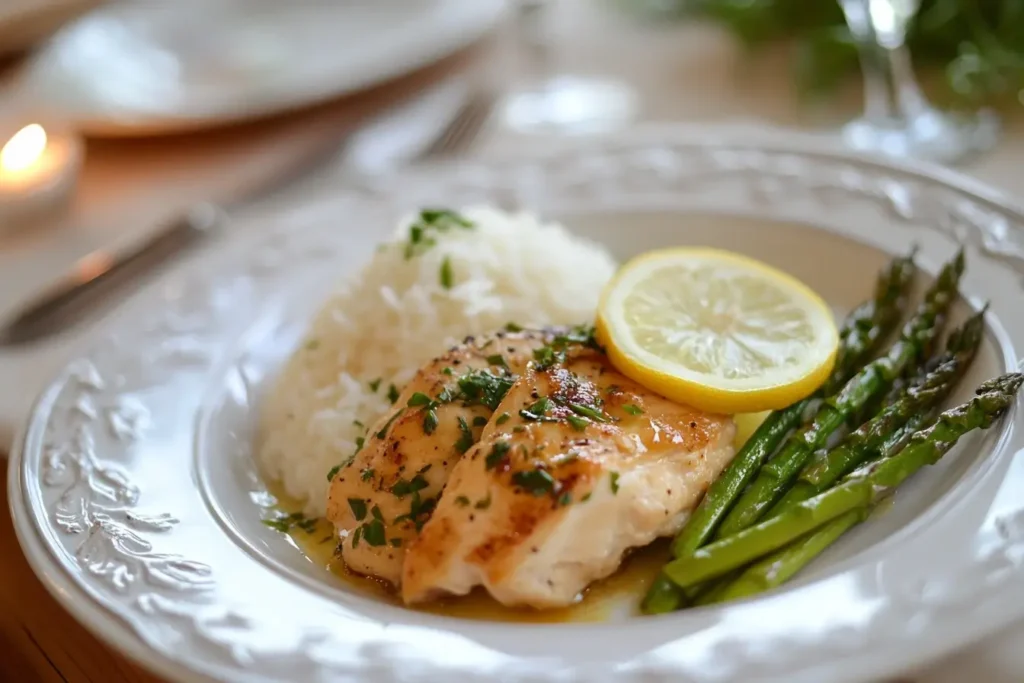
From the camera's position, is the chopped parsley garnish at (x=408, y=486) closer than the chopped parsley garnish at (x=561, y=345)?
Yes

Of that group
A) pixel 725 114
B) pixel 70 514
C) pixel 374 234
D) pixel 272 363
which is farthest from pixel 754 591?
pixel 725 114

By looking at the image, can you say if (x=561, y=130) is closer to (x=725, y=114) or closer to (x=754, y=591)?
(x=725, y=114)

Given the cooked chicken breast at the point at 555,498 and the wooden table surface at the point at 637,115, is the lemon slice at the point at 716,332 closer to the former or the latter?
the cooked chicken breast at the point at 555,498

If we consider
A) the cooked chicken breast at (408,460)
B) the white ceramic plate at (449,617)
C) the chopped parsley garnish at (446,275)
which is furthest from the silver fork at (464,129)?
the cooked chicken breast at (408,460)

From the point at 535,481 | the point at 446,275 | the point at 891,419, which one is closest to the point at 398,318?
the point at 446,275

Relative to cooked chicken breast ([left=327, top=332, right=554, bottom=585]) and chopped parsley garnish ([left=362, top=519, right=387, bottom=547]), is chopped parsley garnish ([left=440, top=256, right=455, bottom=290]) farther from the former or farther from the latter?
chopped parsley garnish ([left=362, top=519, right=387, bottom=547])

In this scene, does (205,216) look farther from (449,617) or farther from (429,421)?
(449,617)
